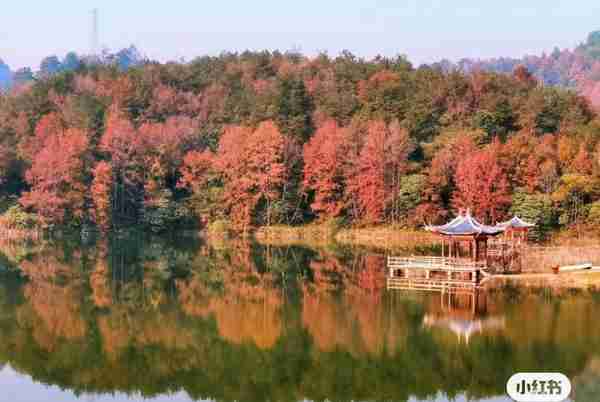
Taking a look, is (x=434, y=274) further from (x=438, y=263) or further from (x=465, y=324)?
(x=465, y=324)

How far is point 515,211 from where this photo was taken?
42.2 meters

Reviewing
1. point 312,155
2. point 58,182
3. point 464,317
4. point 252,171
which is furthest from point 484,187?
point 58,182

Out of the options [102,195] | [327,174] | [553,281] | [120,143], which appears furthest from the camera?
[120,143]

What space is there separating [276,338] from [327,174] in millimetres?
27963

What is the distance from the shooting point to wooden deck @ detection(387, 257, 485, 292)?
28.6m

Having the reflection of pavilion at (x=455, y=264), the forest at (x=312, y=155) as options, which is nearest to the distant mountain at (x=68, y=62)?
the forest at (x=312, y=155)

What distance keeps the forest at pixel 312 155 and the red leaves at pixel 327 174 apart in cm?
7

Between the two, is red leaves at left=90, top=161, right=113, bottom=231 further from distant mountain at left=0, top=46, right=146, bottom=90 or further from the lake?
distant mountain at left=0, top=46, right=146, bottom=90

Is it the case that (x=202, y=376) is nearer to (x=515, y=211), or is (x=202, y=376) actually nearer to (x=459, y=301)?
(x=459, y=301)

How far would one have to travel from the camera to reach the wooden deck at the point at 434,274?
2862 cm

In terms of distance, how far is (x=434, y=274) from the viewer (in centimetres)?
3078

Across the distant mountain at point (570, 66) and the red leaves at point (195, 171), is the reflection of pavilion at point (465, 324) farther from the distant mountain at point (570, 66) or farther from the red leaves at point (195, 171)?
the distant mountain at point (570, 66)

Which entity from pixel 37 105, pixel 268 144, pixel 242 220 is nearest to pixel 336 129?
pixel 268 144

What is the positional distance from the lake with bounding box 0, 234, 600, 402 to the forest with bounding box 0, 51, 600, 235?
48.2 feet
